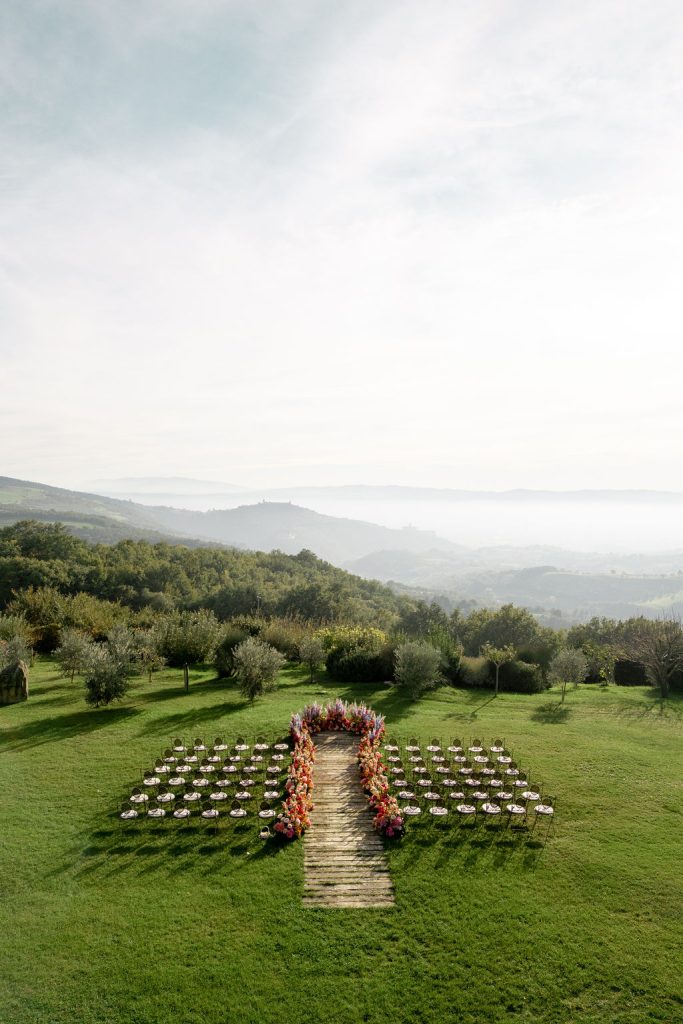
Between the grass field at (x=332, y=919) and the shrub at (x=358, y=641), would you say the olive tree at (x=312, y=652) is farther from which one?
the grass field at (x=332, y=919)

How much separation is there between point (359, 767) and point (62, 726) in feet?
54.2

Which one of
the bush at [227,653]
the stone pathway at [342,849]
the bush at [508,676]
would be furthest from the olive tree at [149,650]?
the bush at [508,676]

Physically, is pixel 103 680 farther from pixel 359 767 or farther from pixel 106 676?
pixel 359 767

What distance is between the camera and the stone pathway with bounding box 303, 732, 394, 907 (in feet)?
56.1

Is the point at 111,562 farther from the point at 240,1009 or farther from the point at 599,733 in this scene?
the point at 240,1009

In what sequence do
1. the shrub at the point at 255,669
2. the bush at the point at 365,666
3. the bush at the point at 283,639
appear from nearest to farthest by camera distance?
the shrub at the point at 255,669
the bush at the point at 365,666
the bush at the point at 283,639

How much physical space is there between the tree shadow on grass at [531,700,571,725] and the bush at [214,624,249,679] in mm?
21456

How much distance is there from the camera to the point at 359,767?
25.8 meters

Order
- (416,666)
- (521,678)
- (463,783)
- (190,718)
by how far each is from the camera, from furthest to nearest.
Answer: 1. (521,678)
2. (416,666)
3. (190,718)
4. (463,783)

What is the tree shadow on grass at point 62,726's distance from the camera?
28141 millimetres

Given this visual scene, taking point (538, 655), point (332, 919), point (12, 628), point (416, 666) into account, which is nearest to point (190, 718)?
point (416, 666)

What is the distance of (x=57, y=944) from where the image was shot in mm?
15211

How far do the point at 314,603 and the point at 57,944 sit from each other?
2573 inches

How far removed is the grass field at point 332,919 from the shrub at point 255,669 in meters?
8.61
